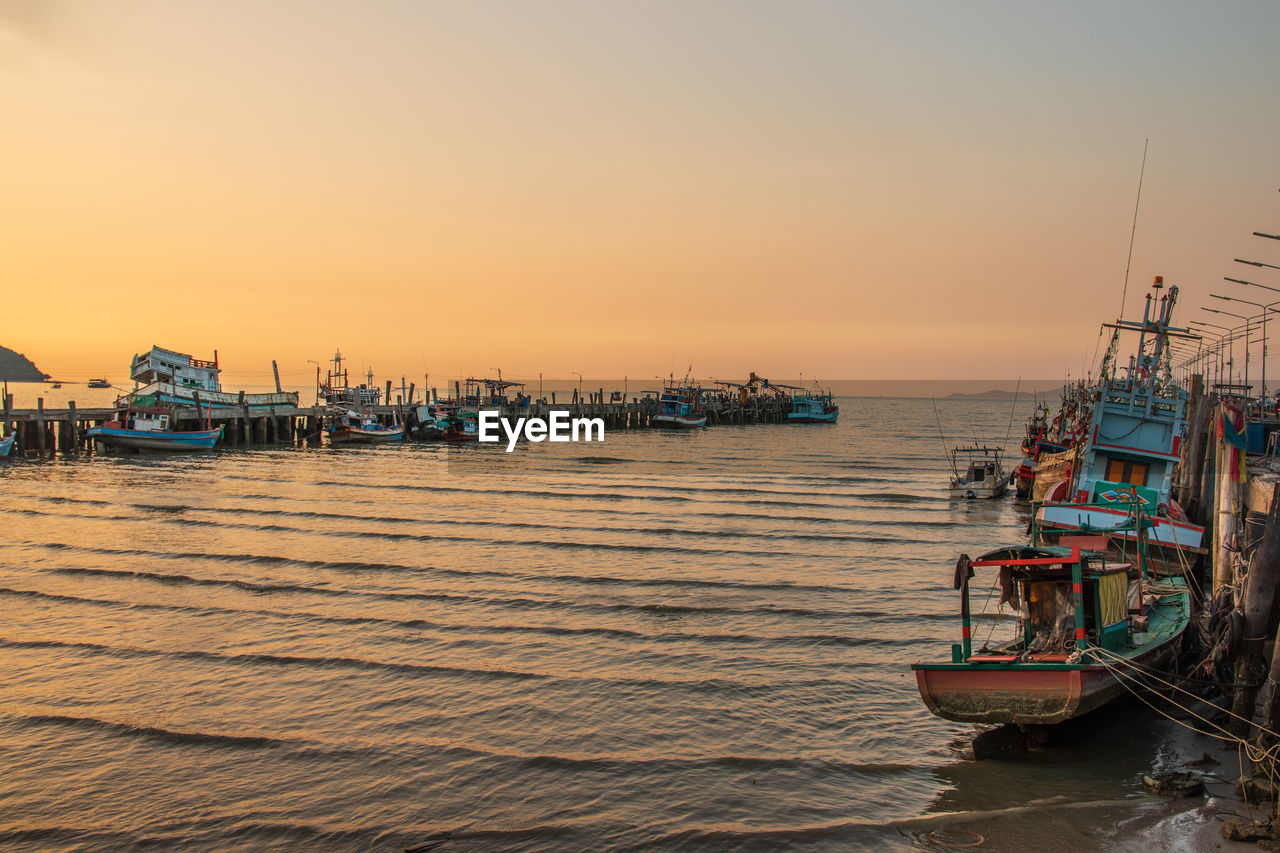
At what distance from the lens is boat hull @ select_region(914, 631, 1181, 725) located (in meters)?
10.5

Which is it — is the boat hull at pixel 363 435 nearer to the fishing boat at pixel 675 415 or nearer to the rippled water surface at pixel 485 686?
the fishing boat at pixel 675 415

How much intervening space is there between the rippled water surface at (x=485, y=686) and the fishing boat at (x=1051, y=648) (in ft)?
2.97

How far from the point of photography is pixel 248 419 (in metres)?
64.1

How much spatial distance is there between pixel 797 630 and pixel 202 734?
10973 millimetres

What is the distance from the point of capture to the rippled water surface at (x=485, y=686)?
9.84m

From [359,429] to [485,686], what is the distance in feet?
187

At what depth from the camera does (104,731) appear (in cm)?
1196

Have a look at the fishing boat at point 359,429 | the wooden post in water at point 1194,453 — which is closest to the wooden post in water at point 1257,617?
the wooden post in water at point 1194,453

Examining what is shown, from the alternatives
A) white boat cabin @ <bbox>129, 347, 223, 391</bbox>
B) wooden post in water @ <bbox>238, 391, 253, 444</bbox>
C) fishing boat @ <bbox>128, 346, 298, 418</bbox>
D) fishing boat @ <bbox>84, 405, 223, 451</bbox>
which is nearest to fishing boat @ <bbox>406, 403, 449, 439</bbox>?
fishing boat @ <bbox>128, 346, 298, 418</bbox>

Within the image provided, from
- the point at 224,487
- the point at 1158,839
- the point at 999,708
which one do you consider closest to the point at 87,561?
the point at 224,487

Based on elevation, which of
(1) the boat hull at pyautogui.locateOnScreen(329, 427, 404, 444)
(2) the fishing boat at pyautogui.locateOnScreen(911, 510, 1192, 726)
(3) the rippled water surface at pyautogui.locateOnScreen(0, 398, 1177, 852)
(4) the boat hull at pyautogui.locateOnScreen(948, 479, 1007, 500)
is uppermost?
(1) the boat hull at pyautogui.locateOnScreen(329, 427, 404, 444)

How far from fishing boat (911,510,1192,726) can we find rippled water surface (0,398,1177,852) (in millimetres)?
906

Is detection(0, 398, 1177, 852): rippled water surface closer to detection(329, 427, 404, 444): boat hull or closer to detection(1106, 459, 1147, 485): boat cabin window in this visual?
detection(1106, 459, 1147, 485): boat cabin window

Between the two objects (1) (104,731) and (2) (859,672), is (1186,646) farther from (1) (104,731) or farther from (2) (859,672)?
(1) (104,731)
